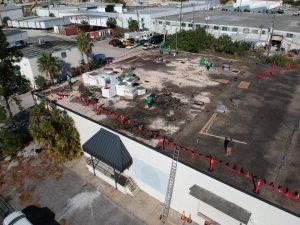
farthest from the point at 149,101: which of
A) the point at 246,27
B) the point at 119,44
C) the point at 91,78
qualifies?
the point at 246,27

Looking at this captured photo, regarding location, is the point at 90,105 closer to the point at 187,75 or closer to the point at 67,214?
the point at 67,214

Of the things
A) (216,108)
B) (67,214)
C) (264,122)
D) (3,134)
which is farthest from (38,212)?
(264,122)

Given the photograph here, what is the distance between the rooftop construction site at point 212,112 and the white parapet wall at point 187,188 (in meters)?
0.56

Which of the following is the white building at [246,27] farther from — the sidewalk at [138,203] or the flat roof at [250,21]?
the sidewalk at [138,203]

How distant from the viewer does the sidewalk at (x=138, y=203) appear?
957 inches

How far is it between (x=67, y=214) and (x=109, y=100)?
14.4 m

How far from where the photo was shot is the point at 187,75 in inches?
1581

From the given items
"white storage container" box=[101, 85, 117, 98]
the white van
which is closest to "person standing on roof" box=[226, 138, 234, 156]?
"white storage container" box=[101, 85, 117, 98]

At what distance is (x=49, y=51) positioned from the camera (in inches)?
1971

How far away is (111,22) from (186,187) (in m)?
80.7

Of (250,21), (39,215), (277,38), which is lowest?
(39,215)

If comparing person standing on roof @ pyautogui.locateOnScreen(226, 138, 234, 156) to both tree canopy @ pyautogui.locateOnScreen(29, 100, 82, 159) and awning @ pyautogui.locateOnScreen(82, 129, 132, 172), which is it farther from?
tree canopy @ pyautogui.locateOnScreen(29, 100, 82, 159)

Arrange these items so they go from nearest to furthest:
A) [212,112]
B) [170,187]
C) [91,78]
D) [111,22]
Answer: [170,187]
[212,112]
[91,78]
[111,22]

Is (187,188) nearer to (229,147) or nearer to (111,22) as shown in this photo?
(229,147)
